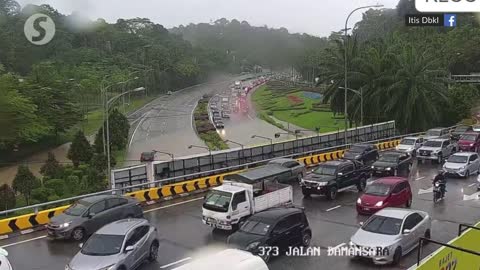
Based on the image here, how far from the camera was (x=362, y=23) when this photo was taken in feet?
502

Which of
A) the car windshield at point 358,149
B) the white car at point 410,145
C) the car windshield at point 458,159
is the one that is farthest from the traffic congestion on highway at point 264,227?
the white car at point 410,145

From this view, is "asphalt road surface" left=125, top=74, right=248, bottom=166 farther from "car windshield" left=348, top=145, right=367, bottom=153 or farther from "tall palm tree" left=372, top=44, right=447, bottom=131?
"car windshield" left=348, top=145, right=367, bottom=153

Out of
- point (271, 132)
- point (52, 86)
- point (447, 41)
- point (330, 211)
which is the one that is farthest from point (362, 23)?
point (330, 211)

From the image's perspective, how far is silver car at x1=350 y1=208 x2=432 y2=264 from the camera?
16.0 m

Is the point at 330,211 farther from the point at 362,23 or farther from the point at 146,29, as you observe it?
the point at 362,23

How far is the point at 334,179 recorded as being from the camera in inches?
1007

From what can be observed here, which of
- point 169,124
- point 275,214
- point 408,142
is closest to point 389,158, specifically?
point 408,142

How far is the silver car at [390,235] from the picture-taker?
15984 mm

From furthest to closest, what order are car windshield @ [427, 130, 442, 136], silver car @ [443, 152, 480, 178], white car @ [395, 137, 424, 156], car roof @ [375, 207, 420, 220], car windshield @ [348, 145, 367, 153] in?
car windshield @ [427, 130, 442, 136]
white car @ [395, 137, 424, 156]
car windshield @ [348, 145, 367, 153]
silver car @ [443, 152, 480, 178]
car roof @ [375, 207, 420, 220]

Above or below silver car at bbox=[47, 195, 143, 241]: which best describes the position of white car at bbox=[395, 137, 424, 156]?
below

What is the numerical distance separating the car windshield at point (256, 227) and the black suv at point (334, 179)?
8.73m

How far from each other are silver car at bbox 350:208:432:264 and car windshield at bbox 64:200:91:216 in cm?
963

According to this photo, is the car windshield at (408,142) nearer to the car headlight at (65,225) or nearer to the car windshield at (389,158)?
the car windshield at (389,158)

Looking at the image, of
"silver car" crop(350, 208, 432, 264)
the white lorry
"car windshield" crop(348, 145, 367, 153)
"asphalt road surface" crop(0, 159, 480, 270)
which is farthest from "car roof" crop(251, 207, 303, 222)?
"car windshield" crop(348, 145, 367, 153)
